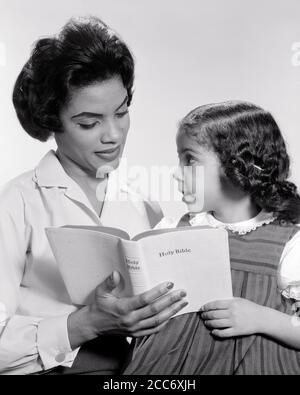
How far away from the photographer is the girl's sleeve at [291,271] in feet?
4.62

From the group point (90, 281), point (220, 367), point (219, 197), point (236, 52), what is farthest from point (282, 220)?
point (236, 52)

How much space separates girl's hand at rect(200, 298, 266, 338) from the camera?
1369 mm

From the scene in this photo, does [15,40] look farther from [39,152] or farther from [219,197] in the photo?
[219,197]

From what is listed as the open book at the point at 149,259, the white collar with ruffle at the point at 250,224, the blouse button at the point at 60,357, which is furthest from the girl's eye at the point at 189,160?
the blouse button at the point at 60,357

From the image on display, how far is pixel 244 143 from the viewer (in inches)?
62.6

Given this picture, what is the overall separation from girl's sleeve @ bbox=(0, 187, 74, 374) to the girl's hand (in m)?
0.37

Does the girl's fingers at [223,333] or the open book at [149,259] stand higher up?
the open book at [149,259]

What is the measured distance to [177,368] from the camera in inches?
58.2

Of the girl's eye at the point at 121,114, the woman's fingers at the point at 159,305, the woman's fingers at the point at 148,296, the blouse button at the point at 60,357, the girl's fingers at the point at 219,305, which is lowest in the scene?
the blouse button at the point at 60,357

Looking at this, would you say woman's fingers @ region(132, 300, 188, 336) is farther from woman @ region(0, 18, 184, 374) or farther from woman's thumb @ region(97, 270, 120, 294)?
woman's thumb @ region(97, 270, 120, 294)

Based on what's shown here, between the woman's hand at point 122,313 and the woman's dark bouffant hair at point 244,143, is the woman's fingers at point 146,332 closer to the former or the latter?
the woman's hand at point 122,313

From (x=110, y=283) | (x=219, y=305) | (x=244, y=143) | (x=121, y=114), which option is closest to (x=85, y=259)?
(x=110, y=283)

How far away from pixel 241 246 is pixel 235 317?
209 mm
